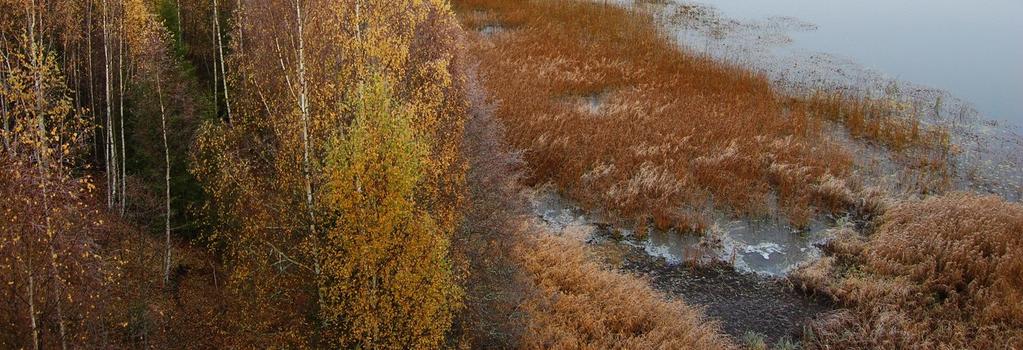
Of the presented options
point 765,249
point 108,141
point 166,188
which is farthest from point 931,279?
point 108,141

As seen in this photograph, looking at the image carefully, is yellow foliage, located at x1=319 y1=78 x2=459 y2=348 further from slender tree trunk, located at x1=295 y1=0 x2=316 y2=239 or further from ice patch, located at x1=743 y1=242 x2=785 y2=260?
ice patch, located at x1=743 y1=242 x2=785 y2=260

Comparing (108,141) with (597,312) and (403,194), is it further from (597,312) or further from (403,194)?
(597,312)

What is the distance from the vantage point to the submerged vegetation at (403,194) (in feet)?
40.4

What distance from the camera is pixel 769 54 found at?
114ft

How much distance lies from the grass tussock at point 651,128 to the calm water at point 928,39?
7797 millimetres

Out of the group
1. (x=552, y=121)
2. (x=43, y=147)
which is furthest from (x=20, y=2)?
(x=552, y=121)

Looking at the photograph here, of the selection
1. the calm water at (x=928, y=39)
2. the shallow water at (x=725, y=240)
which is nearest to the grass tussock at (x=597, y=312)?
the shallow water at (x=725, y=240)

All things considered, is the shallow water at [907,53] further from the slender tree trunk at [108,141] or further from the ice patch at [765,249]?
the slender tree trunk at [108,141]

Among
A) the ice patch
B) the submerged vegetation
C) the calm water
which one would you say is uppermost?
the calm water

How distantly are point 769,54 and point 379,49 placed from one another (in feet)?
86.0

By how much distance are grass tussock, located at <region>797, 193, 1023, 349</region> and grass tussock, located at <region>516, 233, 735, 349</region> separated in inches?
117

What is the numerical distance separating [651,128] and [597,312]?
11087mm

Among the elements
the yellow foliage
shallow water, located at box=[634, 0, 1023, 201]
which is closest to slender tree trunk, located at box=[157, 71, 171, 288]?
the yellow foliage

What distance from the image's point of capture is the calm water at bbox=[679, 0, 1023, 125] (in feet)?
103
